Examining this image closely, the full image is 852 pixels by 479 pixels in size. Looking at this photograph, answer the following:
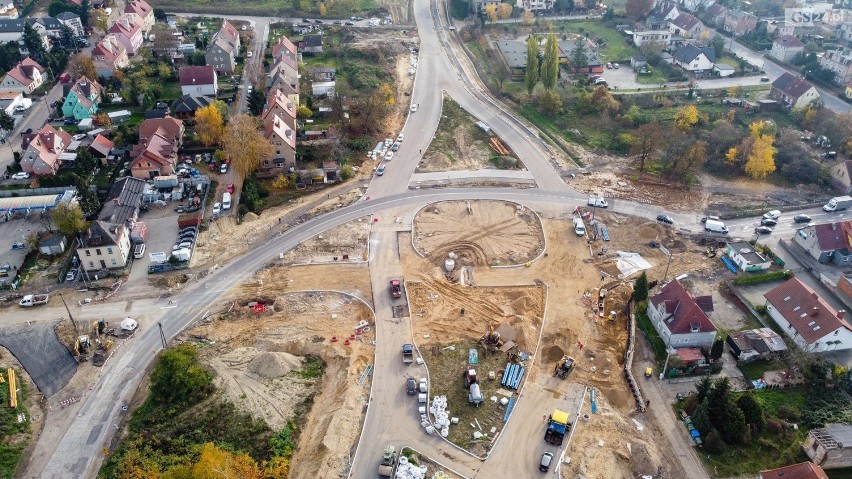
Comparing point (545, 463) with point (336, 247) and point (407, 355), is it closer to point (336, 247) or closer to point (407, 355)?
point (407, 355)

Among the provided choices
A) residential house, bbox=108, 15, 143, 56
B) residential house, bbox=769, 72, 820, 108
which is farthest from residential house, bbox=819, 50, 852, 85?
residential house, bbox=108, 15, 143, 56

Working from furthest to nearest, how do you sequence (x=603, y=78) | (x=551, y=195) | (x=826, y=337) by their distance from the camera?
1. (x=603, y=78)
2. (x=551, y=195)
3. (x=826, y=337)

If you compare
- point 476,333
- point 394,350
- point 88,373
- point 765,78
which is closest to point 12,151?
point 88,373

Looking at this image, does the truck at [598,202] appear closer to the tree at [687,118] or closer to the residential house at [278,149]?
the tree at [687,118]

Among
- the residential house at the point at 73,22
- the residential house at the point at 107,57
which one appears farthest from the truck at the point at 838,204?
the residential house at the point at 73,22

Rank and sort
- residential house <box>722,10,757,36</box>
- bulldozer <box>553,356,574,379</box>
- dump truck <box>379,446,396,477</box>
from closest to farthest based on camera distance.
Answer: dump truck <box>379,446,396,477</box> → bulldozer <box>553,356,574,379</box> → residential house <box>722,10,757,36</box>

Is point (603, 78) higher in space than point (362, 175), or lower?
higher

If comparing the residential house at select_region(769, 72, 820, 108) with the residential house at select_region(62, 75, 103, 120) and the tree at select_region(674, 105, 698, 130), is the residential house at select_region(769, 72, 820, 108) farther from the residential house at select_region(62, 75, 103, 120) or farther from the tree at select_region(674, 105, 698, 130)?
the residential house at select_region(62, 75, 103, 120)

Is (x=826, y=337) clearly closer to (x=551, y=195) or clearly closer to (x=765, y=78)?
(x=551, y=195)
